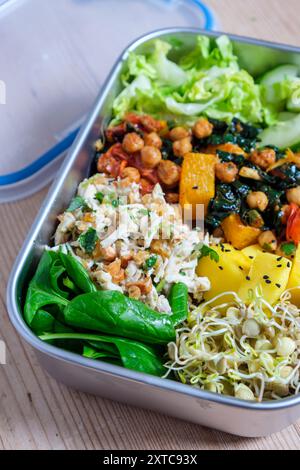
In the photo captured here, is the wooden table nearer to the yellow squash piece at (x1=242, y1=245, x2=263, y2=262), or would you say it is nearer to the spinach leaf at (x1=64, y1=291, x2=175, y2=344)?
the spinach leaf at (x1=64, y1=291, x2=175, y2=344)

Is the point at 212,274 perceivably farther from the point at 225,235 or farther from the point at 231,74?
the point at 231,74

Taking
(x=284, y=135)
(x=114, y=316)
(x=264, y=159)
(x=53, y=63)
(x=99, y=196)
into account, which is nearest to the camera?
(x=114, y=316)

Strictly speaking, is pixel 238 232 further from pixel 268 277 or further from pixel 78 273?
pixel 78 273

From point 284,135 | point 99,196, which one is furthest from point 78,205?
point 284,135

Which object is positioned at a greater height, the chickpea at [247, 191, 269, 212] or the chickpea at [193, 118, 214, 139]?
the chickpea at [193, 118, 214, 139]

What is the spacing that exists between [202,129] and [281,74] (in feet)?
1.38

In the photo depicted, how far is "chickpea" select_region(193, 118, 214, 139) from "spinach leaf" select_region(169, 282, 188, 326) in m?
0.62

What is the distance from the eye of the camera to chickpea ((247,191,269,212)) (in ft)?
6.34

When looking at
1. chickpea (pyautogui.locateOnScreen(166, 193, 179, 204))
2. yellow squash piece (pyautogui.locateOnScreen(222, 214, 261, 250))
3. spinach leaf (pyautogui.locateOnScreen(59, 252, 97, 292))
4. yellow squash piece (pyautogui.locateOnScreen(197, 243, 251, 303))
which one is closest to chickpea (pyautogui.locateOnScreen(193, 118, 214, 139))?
chickpea (pyautogui.locateOnScreen(166, 193, 179, 204))

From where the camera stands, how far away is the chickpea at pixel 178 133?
7.00 feet

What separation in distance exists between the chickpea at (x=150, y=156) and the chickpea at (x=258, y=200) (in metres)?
0.34

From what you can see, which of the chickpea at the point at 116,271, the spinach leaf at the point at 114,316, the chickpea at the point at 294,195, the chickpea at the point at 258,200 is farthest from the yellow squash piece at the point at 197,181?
the spinach leaf at the point at 114,316

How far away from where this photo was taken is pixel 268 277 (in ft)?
5.73

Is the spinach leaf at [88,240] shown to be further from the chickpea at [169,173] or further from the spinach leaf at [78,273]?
the chickpea at [169,173]
